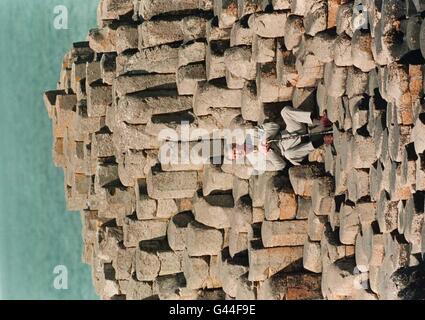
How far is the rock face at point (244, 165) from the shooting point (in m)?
7.83

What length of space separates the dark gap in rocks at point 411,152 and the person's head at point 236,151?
258 centimetres

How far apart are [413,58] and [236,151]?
278 centimetres

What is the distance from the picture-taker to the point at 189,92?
1084 cm

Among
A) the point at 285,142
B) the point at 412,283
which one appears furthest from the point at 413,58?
the point at 285,142

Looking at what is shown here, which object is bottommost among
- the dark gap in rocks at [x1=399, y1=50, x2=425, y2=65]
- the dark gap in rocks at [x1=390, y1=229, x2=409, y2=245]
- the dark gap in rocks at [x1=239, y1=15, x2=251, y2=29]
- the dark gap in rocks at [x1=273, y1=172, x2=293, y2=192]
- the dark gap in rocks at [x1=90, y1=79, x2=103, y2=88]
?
the dark gap in rocks at [x1=390, y1=229, x2=409, y2=245]

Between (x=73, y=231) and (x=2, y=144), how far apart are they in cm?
199

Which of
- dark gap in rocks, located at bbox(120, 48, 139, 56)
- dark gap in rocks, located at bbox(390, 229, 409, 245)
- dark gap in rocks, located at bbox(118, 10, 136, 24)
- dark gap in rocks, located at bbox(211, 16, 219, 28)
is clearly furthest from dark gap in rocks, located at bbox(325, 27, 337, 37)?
dark gap in rocks, located at bbox(118, 10, 136, 24)

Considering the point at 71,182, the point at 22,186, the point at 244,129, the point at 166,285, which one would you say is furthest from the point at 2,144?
the point at 244,129

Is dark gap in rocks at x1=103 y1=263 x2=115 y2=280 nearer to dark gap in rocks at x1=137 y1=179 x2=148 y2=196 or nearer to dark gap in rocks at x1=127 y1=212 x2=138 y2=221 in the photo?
dark gap in rocks at x1=127 y1=212 x2=138 y2=221

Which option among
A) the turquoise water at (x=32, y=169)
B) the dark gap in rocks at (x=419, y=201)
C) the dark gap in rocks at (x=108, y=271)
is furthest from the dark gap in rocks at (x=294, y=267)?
the turquoise water at (x=32, y=169)

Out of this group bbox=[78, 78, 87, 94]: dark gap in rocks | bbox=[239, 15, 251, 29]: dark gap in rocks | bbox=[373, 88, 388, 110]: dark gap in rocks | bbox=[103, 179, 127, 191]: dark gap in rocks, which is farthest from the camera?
bbox=[78, 78, 87, 94]: dark gap in rocks

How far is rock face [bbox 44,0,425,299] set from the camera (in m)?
7.83

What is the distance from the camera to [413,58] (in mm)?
7617

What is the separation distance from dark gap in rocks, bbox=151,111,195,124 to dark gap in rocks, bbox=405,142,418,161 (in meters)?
3.53
